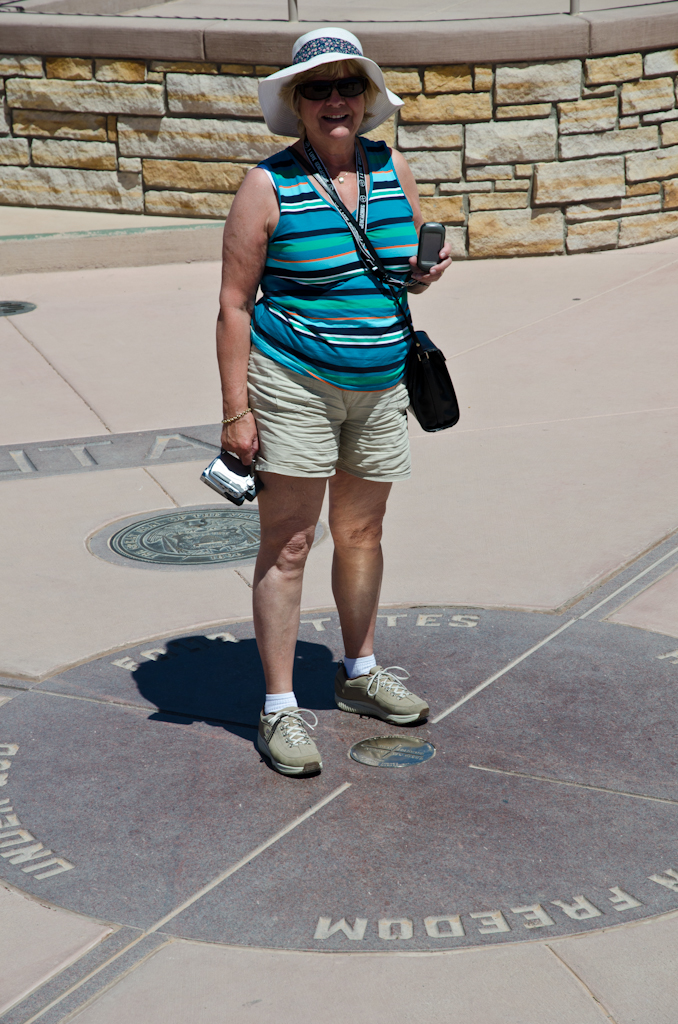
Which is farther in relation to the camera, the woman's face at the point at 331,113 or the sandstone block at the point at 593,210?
the sandstone block at the point at 593,210

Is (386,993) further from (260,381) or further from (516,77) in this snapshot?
(516,77)

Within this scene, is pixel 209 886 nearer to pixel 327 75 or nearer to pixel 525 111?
pixel 327 75

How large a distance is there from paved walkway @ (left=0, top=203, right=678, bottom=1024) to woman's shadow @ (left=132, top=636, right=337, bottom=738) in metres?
0.05

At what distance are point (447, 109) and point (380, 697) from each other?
655 cm

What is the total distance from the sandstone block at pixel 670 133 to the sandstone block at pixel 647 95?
0.45 feet

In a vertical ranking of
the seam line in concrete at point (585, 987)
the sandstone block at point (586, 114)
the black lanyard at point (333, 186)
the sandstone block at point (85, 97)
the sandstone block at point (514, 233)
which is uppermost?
the black lanyard at point (333, 186)

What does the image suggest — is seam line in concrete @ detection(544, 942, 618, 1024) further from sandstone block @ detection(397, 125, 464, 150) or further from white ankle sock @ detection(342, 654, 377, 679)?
sandstone block @ detection(397, 125, 464, 150)

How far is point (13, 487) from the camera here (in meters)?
5.64

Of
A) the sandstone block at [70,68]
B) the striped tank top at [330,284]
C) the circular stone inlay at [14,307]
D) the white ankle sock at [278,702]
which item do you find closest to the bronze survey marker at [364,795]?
the white ankle sock at [278,702]

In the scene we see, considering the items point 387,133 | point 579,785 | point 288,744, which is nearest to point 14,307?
point 387,133

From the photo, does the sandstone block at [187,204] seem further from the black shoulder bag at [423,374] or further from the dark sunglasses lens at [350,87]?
the dark sunglasses lens at [350,87]

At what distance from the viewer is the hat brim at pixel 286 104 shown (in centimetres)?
312

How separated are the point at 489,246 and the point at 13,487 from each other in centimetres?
508

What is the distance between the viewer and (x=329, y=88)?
317 centimetres
